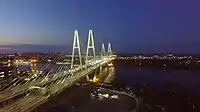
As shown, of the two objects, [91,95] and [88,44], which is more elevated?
[88,44]

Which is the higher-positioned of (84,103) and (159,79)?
(84,103)

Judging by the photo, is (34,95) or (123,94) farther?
(123,94)

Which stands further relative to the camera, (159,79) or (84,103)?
(159,79)

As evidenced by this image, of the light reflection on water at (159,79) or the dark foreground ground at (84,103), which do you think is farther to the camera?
the light reflection on water at (159,79)

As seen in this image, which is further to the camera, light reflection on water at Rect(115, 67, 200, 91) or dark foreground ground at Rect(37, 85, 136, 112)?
light reflection on water at Rect(115, 67, 200, 91)

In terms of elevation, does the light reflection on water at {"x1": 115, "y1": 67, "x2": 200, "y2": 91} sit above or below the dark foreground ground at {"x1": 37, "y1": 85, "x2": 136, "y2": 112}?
below

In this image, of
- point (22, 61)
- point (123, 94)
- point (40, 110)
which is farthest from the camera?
point (22, 61)

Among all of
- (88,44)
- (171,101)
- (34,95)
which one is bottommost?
(171,101)

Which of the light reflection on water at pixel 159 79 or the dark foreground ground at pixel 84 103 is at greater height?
the dark foreground ground at pixel 84 103

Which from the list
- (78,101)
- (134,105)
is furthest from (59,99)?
(134,105)

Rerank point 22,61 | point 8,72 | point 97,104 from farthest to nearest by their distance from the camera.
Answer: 1. point 22,61
2. point 8,72
3. point 97,104

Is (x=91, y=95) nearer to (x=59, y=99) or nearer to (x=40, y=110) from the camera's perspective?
(x=59, y=99)
